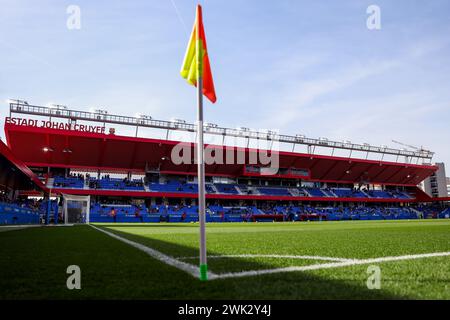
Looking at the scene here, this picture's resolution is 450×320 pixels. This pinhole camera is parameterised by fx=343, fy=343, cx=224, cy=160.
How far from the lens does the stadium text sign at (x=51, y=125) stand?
134 ft

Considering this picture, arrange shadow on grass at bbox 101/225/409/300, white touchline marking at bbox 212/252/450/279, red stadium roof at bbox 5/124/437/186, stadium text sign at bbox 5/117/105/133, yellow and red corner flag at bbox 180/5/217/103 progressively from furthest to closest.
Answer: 1. red stadium roof at bbox 5/124/437/186
2. stadium text sign at bbox 5/117/105/133
3. yellow and red corner flag at bbox 180/5/217/103
4. white touchline marking at bbox 212/252/450/279
5. shadow on grass at bbox 101/225/409/300

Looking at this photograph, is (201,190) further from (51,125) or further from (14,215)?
(51,125)

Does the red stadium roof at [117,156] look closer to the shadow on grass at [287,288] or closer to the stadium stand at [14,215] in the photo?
the stadium stand at [14,215]

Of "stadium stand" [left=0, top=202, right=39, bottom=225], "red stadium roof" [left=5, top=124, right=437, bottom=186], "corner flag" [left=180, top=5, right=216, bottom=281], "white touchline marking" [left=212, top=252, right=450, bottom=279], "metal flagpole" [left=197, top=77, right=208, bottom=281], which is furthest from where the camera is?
"red stadium roof" [left=5, top=124, right=437, bottom=186]

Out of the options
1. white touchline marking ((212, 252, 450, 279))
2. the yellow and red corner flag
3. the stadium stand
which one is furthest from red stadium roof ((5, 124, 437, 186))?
white touchline marking ((212, 252, 450, 279))

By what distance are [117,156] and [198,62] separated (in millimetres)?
46256

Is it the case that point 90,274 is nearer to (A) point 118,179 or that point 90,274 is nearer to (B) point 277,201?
(A) point 118,179

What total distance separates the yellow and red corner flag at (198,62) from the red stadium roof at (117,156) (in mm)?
42499

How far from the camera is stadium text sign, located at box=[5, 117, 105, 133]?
4072cm

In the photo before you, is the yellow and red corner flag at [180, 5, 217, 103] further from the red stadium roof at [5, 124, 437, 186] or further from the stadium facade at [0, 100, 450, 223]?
the red stadium roof at [5, 124, 437, 186]

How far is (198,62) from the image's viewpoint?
3820 mm

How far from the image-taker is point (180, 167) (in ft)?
171

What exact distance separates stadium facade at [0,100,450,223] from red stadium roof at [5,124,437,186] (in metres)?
0.12
